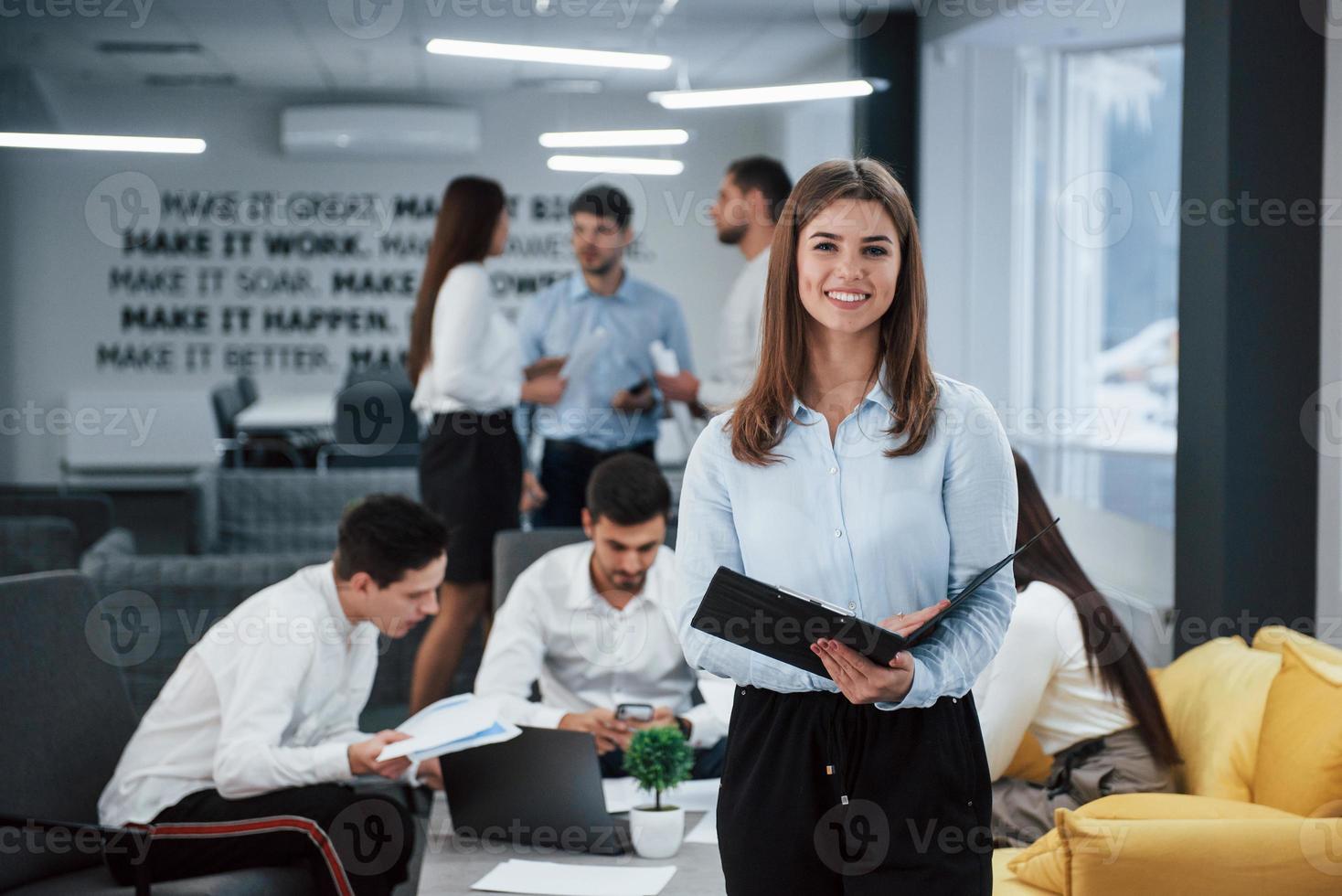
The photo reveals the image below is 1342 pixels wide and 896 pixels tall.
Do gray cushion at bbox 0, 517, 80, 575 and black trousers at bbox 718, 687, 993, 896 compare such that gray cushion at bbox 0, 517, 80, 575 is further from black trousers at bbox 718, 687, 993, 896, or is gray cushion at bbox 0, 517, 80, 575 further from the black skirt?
black trousers at bbox 718, 687, 993, 896

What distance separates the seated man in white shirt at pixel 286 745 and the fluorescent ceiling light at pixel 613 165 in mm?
6703

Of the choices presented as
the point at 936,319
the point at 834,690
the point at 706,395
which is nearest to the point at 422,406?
the point at 706,395

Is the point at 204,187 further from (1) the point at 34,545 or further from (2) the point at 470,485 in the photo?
(2) the point at 470,485

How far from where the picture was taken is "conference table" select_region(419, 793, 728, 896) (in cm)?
196

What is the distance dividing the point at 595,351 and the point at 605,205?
1.54 ft

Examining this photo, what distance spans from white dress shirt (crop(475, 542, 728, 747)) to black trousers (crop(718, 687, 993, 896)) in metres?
1.37

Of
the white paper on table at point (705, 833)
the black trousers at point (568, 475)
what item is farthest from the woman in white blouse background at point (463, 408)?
the white paper on table at point (705, 833)

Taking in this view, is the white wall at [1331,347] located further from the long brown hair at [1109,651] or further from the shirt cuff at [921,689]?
the shirt cuff at [921,689]

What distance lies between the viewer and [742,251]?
4.05 m

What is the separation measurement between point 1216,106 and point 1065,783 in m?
1.67

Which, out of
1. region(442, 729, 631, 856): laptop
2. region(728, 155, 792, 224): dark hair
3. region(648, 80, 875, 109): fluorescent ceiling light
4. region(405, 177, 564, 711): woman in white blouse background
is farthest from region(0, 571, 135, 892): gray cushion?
region(648, 80, 875, 109): fluorescent ceiling light

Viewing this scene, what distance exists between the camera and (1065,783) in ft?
8.20

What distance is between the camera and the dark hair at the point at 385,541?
2.55 metres

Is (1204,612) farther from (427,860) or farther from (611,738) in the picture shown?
(427,860)
